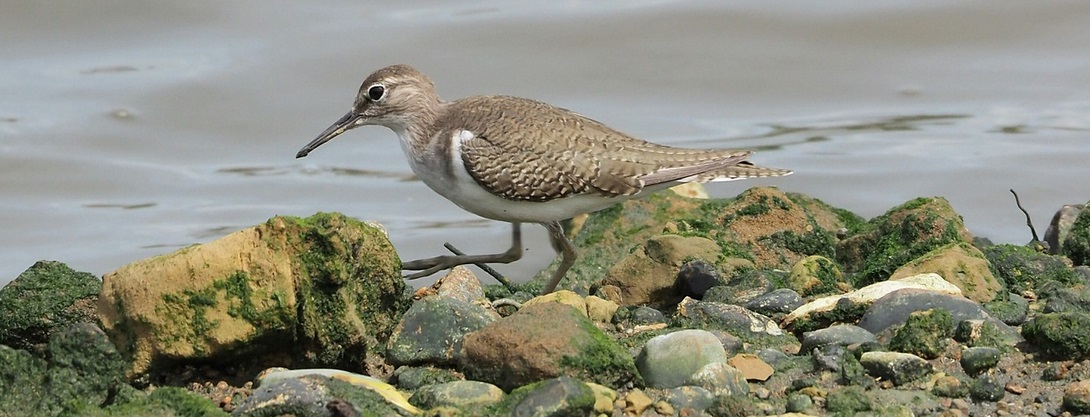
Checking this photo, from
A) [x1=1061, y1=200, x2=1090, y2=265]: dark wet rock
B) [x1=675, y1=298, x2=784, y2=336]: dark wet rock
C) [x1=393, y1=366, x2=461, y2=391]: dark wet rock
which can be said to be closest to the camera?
[x1=393, y1=366, x2=461, y2=391]: dark wet rock

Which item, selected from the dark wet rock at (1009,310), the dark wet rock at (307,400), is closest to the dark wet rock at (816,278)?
the dark wet rock at (1009,310)

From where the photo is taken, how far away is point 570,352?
523cm

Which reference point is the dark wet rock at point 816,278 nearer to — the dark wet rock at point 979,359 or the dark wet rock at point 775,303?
the dark wet rock at point 775,303

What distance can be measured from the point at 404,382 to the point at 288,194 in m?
7.98

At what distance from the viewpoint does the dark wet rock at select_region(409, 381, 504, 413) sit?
510cm

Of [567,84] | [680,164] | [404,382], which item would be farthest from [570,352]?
[567,84]

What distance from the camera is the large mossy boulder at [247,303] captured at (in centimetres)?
538

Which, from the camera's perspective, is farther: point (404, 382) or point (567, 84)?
point (567, 84)

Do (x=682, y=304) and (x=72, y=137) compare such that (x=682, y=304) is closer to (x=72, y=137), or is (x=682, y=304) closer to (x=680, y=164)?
(x=680, y=164)

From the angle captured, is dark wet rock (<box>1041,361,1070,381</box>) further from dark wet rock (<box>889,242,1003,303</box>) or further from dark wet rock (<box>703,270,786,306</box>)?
dark wet rock (<box>703,270,786,306</box>)

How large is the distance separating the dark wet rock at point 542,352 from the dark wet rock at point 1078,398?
1639 millimetres

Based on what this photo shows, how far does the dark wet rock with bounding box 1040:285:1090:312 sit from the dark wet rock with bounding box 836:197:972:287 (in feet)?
2.80

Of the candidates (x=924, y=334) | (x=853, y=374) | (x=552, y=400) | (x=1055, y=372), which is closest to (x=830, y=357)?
(x=853, y=374)

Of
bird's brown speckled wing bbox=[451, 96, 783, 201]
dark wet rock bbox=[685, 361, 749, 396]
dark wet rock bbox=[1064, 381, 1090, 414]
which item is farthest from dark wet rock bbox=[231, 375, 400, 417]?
bird's brown speckled wing bbox=[451, 96, 783, 201]
